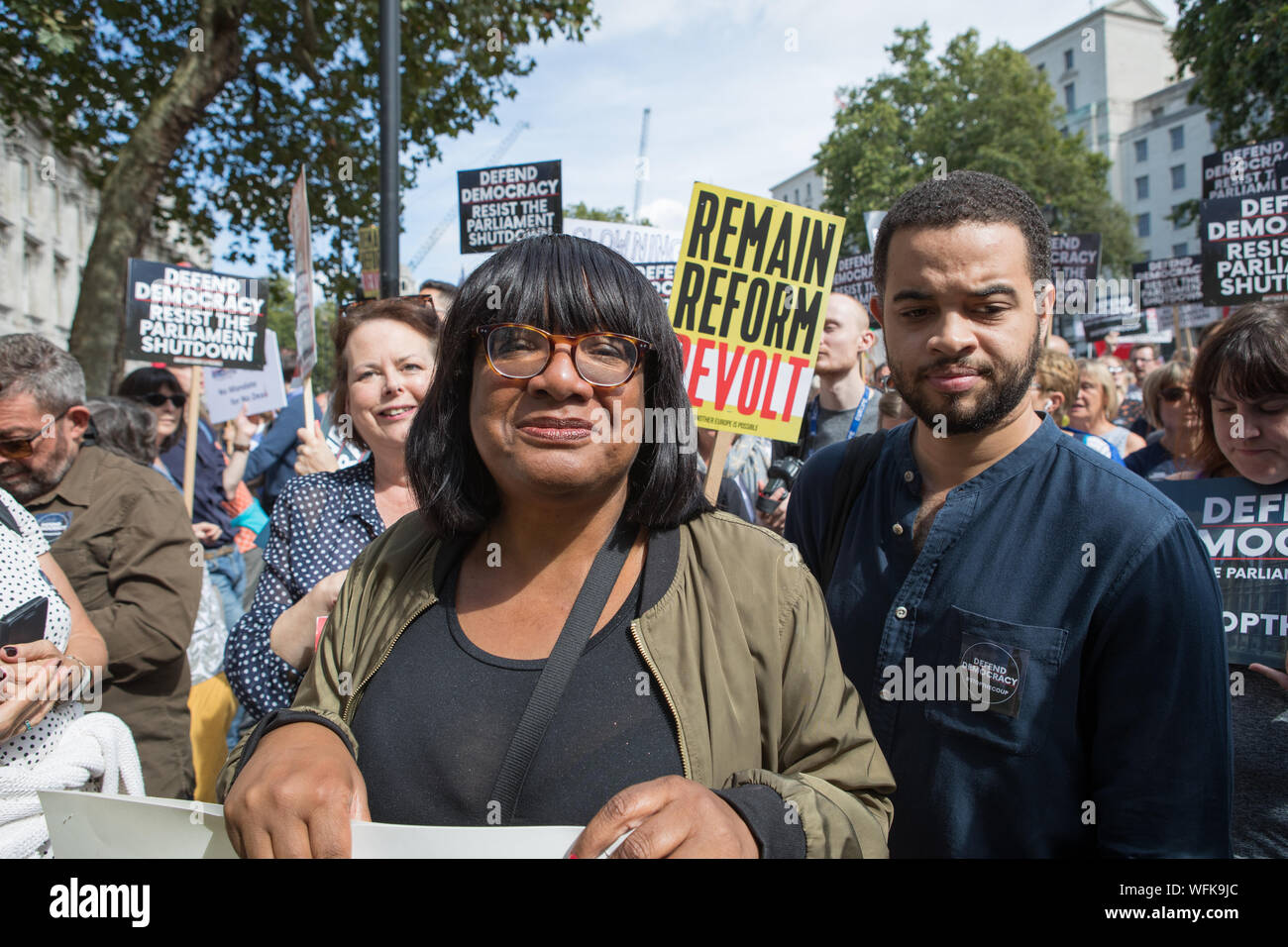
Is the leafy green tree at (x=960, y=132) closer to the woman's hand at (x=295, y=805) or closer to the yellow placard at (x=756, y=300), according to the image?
the yellow placard at (x=756, y=300)

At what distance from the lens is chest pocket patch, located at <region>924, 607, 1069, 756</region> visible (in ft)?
5.69

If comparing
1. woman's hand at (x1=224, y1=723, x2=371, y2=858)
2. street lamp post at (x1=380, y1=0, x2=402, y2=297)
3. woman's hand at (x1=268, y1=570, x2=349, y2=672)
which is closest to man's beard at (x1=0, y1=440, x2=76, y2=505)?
woman's hand at (x1=268, y1=570, x2=349, y2=672)

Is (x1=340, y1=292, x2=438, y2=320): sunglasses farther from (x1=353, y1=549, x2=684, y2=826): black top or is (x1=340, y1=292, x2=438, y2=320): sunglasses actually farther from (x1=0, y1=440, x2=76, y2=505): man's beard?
(x1=353, y1=549, x2=684, y2=826): black top

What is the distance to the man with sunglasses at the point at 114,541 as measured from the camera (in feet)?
10.4

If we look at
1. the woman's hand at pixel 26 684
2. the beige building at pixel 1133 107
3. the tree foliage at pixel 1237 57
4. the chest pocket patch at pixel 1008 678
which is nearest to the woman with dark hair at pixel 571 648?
the chest pocket patch at pixel 1008 678

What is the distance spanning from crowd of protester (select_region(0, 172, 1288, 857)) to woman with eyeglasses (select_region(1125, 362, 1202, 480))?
6.86 ft

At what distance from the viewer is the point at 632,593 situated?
1548 millimetres

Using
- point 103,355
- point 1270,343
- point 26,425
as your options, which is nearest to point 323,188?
point 103,355

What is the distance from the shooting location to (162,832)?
1.35 meters

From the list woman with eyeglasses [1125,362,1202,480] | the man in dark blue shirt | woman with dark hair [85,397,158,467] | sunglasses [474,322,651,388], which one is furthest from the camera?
woman with dark hair [85,397,158,467]

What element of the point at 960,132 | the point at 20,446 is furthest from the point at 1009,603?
the point at 960,132

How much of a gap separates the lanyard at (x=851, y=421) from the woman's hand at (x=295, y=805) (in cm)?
373

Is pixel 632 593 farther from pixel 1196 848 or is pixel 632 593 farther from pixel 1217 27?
pixel 1217 27

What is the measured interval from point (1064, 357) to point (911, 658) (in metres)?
3.35
